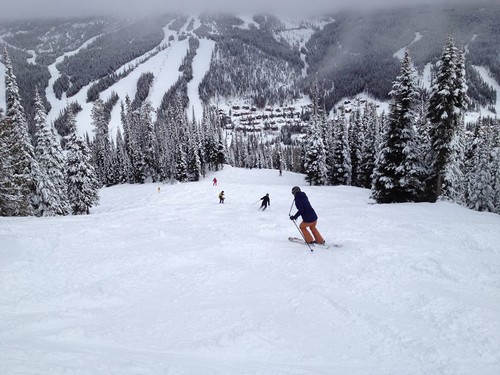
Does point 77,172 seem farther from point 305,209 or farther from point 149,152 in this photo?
point 149,152

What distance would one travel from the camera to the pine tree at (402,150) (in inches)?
1070

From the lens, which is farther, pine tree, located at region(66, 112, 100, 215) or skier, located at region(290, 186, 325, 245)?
pine tree, located at region(66, 112, 100, 215)

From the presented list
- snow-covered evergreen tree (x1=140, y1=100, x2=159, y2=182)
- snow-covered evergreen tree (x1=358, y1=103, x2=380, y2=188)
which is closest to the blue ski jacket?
snow-covered evergreen tree (x1=358, y1=103, x2=380, y2=188)

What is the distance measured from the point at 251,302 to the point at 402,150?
25418 millimetres

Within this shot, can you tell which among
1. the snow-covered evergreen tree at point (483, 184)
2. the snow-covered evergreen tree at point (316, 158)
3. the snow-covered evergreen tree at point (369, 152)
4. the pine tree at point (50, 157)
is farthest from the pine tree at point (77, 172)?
the snow-covered evergreen tree at point (483, 184)

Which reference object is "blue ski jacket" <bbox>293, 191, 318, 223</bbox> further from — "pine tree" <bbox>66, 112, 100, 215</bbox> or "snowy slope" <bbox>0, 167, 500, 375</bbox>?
"pine tree" <bbox>66, 112, 100, 215</bbox>

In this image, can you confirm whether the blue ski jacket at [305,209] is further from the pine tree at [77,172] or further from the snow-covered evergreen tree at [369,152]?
the snow-covered evergreen tree at [369,152]

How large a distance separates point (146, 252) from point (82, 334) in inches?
184

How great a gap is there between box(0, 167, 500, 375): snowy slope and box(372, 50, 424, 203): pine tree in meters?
16.4

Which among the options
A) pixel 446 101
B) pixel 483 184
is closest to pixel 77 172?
pixel 446 101

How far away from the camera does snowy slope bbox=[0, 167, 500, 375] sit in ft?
14.7

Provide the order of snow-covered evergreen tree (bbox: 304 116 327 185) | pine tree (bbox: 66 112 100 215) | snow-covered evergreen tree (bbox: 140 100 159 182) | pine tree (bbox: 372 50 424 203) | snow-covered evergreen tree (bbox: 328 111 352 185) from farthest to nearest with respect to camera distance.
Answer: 1. snow-covered evergreen tree (bbox: 140 100 159 182)
2. snow-covered evergreen tree (bbox: 304 116 327 185)
3. snow-covered evergreen tree (bbox: 328 111 352 185)
4. pine tree (bbox: 66 112 100 215)
5. pine tree (bbox: 372 50 424 203)

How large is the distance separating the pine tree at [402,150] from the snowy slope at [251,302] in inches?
644

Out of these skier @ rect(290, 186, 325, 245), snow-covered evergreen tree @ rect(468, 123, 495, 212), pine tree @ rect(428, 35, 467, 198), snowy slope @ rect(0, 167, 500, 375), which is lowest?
snow-covered evergreen tree @ rect(468, 123, 495, 212)
